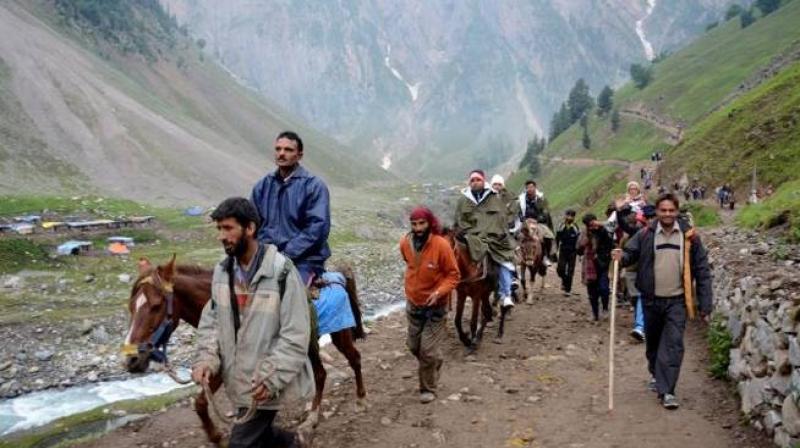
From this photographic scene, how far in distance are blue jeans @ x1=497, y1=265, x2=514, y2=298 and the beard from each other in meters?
7.56

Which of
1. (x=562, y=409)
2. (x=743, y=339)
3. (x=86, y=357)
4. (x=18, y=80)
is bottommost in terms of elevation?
(x=86, y=357)

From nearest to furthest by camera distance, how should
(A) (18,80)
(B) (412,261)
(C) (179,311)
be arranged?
(C) (179,311), (B) (412,261), (A) (18,80)

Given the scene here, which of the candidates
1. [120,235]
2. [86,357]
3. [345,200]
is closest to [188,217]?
[120,235]

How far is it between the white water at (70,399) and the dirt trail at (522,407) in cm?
441

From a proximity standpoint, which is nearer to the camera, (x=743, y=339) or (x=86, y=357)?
(x=743, y=339)

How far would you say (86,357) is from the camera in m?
16.2

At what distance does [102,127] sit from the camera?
6600 cm

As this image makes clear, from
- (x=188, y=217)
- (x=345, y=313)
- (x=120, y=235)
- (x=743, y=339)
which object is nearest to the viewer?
(x=345, y=313)

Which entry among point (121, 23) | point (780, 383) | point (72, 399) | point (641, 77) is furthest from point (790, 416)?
point (641, 77)

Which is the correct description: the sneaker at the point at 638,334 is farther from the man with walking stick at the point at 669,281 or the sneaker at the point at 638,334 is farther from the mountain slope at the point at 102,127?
the mountain slope at the point at 102,127

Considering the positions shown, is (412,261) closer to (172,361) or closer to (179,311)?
(179,311)

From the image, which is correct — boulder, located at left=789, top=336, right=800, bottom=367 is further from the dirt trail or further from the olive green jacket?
the olive green jacket

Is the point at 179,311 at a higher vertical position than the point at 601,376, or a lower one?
higher

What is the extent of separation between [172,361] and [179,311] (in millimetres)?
10254
